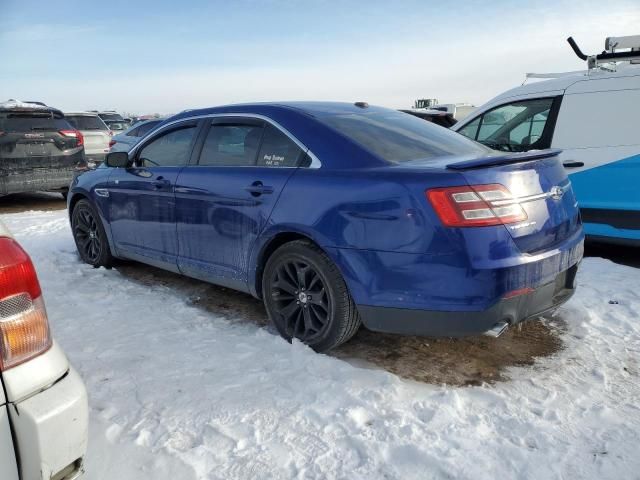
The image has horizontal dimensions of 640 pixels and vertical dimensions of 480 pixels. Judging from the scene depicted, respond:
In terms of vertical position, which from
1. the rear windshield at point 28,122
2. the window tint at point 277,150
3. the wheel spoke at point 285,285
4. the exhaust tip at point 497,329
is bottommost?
the exhaust tip at point 497,329

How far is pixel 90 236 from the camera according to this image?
17.0 feet

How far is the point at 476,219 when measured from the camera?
2553 millimetres

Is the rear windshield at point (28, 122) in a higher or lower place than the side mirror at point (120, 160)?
higher

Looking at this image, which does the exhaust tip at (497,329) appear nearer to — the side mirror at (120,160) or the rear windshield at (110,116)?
the side mirror at (120,160)

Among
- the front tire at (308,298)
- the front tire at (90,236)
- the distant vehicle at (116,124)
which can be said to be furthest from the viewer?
the distant vehicle at (116,124)

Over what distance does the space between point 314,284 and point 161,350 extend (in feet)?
3.40

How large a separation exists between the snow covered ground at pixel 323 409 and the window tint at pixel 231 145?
1.14 meters

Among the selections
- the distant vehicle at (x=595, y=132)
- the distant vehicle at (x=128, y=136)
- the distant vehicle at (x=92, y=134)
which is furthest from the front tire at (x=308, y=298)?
the distant vehicle at (x=92, y=134)

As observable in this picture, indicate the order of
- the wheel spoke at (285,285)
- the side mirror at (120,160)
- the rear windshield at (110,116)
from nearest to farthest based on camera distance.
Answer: the wheel spoke at (285,285)
the side mirror at (120,160)
the rear windshield at (110,116)

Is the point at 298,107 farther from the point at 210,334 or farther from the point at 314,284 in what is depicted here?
the point at 210,334

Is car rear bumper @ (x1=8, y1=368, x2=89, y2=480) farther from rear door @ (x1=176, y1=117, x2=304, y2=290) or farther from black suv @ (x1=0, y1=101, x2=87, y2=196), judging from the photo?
black suv @ (x1=0, y1=101, x2=87, y2=196)

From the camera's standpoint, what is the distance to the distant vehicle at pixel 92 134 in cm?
1134

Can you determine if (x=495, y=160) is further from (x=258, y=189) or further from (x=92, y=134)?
(x=92, y=134)

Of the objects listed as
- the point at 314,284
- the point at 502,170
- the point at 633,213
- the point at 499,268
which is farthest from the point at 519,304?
the point at 633,213
